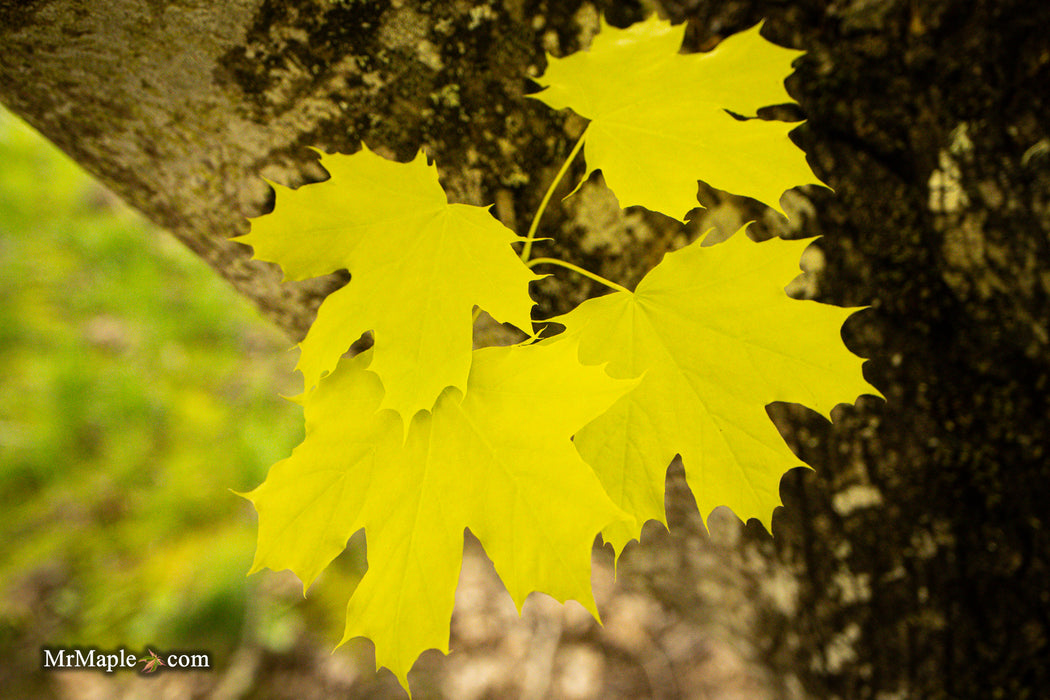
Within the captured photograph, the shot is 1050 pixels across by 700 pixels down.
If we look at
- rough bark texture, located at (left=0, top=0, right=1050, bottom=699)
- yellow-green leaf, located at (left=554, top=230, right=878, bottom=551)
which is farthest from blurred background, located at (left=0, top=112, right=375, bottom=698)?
yellow-green leaf, located at (left=554, top=230, right=878, bottom=551)

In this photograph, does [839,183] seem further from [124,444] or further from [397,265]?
[124,444]

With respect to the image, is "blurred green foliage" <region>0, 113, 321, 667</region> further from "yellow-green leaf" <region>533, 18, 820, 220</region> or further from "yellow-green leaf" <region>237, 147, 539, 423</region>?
"yellow-green leaf" <region>533, 18, 820, 220</region>

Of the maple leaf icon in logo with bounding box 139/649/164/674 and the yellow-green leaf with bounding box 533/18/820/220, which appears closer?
the yellow-green leaf with bounding box 533/18/820/220

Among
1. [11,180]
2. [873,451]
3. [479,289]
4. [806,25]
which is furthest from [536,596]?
[11,180]

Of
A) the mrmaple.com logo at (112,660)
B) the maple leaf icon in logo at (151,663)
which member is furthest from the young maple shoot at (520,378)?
the mrmaple.com logo at (112,660)

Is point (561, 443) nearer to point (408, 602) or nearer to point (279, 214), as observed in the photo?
point (408, 602)

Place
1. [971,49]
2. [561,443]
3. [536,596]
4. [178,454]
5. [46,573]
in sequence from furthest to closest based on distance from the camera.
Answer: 1. [178,454]
2. [46,573]
3. [536,596]
4. [971,49]
5. [561,443]

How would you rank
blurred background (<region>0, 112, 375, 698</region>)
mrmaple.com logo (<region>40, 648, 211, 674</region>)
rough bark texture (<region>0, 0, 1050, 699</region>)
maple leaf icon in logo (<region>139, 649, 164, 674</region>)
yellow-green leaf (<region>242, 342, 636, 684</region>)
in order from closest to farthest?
yellow-green leaf (<region>242, 342, 636, 684</region>), rough bark texture (<region>0, 0, 1050, 699</region>), maple leaf icon in logo (<region>139, 649, 164, 674</region>), mrmaple.com logo (<region>40, 648, 211, 674</region>), blurred background (<region>0, 112, 375, 698</region>)
